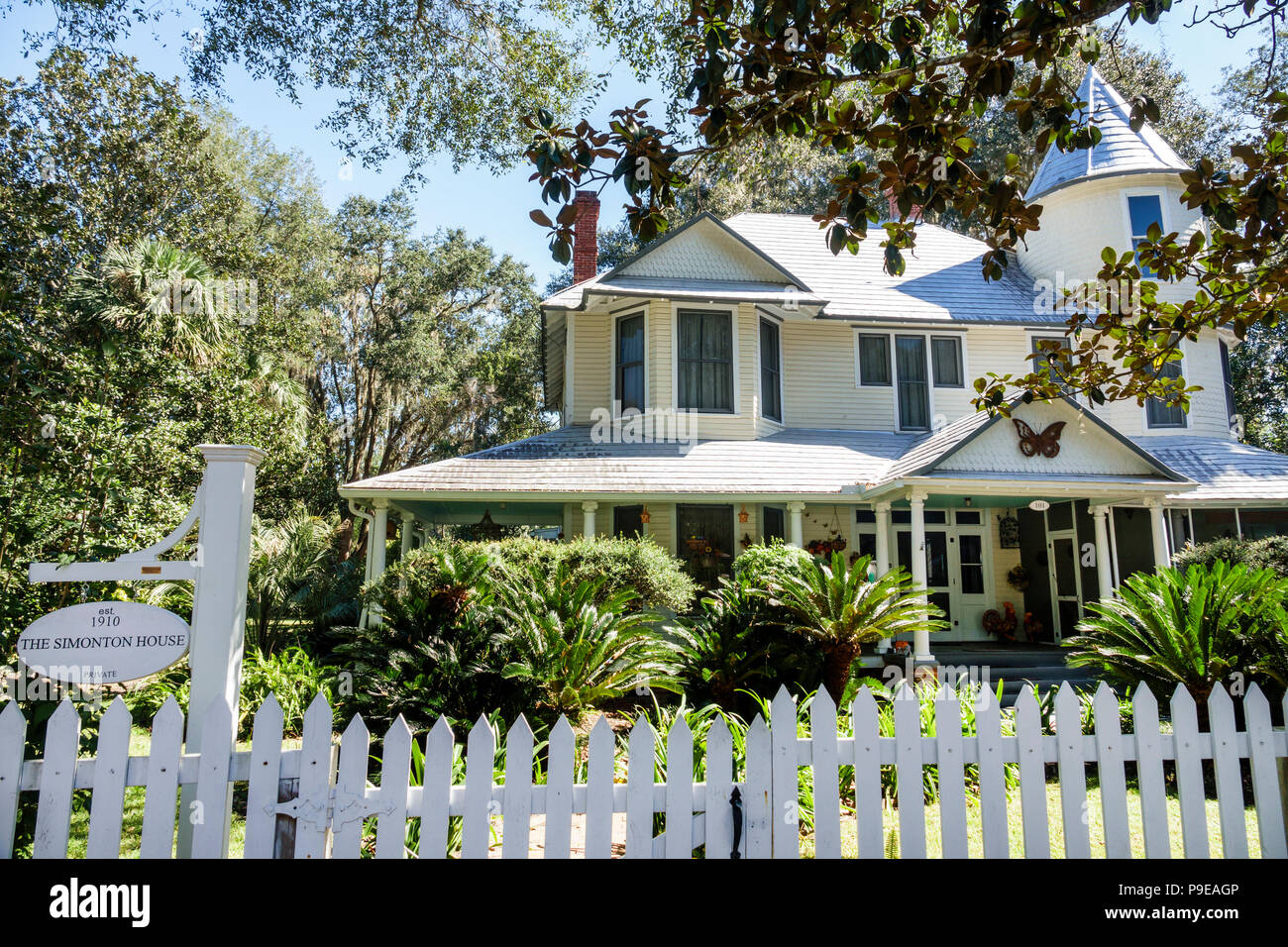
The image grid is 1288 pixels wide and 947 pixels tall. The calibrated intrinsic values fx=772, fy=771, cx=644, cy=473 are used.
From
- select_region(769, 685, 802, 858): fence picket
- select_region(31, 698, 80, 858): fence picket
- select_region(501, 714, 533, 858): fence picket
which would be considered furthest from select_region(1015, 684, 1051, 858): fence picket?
select_region(31, 698, 80, 858): fence picket

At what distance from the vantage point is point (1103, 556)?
11.8 m

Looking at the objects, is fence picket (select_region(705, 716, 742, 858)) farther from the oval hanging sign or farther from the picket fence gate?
the oval hanging sign

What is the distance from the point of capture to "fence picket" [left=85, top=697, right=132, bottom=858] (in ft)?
9.18

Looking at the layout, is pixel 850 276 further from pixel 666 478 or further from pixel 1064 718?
pixel 1064 718

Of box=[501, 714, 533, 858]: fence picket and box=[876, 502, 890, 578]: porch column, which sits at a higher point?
box=[876, 502, 890, 578]: porch column

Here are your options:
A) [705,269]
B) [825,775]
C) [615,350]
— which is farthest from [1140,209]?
[825,775]

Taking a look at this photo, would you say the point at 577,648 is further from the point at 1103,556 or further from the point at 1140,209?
the point at 1140,209

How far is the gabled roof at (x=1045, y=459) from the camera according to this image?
37.2ft

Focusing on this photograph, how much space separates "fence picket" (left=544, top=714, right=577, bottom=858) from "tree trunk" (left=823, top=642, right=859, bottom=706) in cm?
606

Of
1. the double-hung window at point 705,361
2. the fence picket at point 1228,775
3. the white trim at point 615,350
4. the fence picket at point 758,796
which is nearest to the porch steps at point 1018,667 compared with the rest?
the double-hung window at point 705,361

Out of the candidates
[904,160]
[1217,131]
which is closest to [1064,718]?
[904,160]

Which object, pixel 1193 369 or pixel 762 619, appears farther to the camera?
pixel 1193 369

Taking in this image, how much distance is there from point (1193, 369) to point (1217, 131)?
14527mm

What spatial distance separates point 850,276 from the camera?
16562 mm
